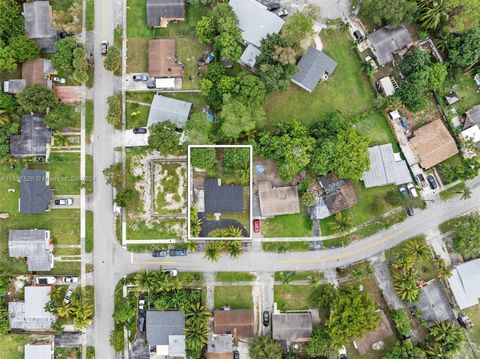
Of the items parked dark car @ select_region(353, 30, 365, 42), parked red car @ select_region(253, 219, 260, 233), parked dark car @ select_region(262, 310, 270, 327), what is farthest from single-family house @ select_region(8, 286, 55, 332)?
parked dark car @ select_region(353, 30, 365, 42)

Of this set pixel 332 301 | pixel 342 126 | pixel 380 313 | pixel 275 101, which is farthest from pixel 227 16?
pixel 380 313

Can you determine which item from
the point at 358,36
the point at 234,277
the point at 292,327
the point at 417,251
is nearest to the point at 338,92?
the point at 358,36

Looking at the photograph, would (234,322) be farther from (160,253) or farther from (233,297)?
(160,253)

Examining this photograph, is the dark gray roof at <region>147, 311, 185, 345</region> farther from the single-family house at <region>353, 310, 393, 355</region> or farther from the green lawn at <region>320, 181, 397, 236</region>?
the single-family house at <region>353, 310, 393, 355</region>

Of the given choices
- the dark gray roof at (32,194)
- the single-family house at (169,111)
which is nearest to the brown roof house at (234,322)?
the single-family house at (169,111)

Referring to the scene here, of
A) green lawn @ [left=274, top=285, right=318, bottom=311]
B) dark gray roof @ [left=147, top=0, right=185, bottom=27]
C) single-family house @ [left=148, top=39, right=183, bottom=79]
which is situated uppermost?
dark gray roof @ [left=147, top=0, right=185, bottom=27]

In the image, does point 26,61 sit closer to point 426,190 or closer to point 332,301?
point 332,301

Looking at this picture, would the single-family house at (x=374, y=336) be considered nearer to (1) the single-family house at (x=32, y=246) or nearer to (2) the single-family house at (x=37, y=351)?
(2) the single-family house at (x=37, y=351)
